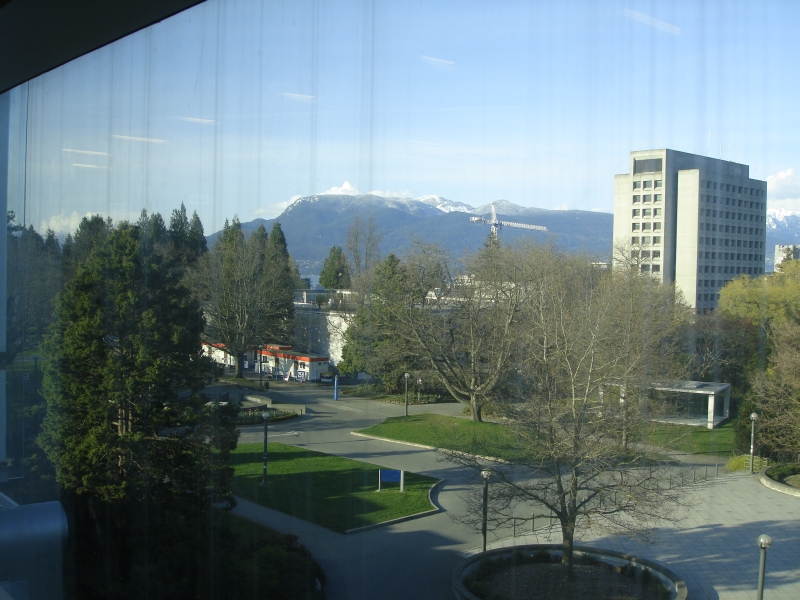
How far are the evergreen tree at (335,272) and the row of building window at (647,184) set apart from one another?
7.55 feet

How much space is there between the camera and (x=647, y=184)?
2451mm

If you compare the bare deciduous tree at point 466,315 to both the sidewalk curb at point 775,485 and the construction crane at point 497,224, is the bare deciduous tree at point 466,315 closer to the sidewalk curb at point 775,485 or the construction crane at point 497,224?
the construction crane at point 497,224

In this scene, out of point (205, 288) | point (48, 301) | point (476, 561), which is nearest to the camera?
point (476, 561)

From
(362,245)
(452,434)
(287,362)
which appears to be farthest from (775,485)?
(287,362)

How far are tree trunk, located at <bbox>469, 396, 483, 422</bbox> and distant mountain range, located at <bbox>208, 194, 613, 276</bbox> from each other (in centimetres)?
136

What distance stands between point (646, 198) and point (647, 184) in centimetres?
18

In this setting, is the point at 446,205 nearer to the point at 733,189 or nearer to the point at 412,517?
the point at 733,189

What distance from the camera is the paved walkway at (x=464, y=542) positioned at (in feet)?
9.62

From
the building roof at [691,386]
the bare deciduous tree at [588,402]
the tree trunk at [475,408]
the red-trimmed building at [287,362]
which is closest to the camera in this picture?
the building roof at [691,386]

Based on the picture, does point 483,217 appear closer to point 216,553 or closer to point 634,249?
point 634,249

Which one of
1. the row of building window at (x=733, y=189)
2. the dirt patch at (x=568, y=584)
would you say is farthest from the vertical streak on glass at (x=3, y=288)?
the row of building window at (x=733, y=189)

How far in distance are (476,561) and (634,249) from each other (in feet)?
6.98

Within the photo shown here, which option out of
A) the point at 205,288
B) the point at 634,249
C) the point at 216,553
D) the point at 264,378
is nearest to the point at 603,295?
the point at 634,249

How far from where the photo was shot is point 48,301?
4.09 metres
